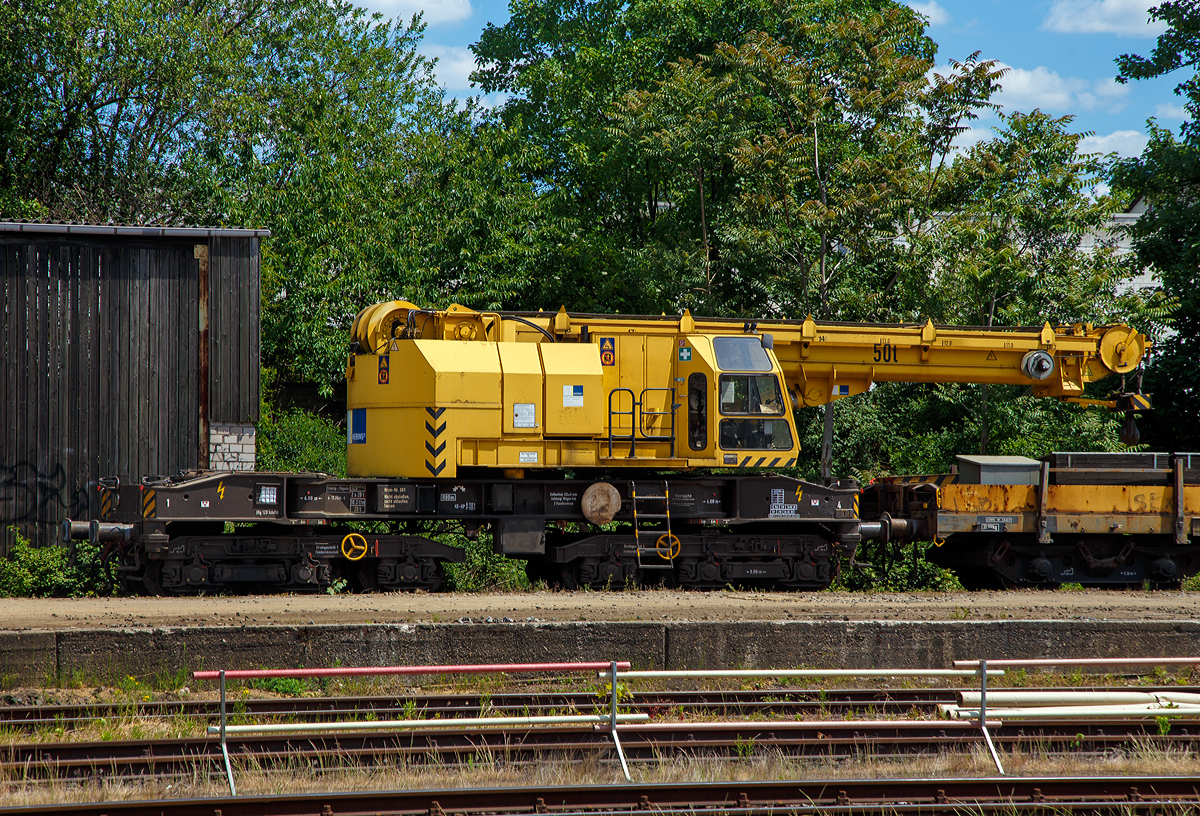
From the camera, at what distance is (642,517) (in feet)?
44.2

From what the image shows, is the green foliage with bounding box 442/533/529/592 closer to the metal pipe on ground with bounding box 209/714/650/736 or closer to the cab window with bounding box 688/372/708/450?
the cab window with bounding box 688/372/708/450

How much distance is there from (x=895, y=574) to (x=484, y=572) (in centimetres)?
687

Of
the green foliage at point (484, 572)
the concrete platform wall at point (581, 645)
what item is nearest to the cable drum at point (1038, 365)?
the concrete platform wall at point (581, 645)

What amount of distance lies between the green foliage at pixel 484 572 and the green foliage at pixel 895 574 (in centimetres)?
510

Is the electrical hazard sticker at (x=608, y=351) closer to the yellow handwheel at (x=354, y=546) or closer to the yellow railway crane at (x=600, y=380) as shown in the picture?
the yellow railway crane at (x=600, y=380)

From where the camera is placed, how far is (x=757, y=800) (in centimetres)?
677

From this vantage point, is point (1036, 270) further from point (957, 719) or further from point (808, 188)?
point (957, 719)

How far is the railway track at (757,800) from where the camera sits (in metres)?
6.35

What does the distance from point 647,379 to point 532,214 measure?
40.9ft

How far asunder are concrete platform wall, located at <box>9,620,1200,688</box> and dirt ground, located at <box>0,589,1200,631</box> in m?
0.30

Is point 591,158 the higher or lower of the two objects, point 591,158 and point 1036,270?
the higher

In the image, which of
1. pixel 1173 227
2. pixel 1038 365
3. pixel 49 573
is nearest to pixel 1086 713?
pixel 1038 365

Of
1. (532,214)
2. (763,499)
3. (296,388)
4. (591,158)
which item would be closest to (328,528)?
(763,499)

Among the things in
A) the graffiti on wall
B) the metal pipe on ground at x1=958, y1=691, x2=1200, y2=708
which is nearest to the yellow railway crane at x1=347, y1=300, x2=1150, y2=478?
the graffiti on wall
